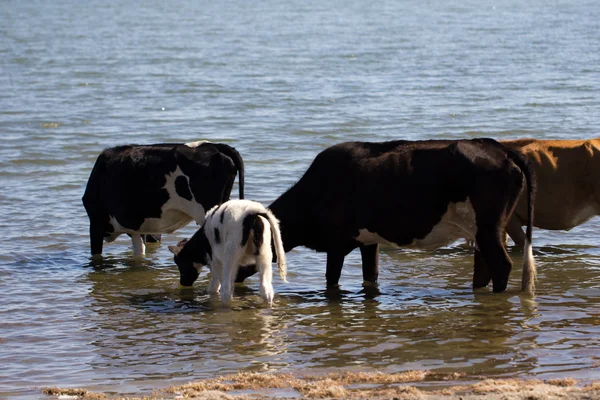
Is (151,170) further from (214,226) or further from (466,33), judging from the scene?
(466,33)

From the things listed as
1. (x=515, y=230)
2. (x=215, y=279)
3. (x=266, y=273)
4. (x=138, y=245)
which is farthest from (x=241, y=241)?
(x=515, y=230)

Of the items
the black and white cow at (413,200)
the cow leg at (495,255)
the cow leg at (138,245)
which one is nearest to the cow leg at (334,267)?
the black and white cow at (413,200)

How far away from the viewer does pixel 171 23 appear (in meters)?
65.6

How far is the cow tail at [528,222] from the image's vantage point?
10734 millimetres

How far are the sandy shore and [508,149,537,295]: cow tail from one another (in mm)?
3032

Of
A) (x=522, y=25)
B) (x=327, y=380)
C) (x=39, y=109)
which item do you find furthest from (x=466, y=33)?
(x=327, y=380)

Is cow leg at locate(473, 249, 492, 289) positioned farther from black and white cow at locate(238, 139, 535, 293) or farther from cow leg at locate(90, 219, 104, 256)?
cow leg at locate(90, 219, 104, 256)

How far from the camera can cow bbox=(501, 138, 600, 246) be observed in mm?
12727

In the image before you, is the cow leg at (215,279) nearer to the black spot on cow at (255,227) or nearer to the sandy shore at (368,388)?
the black spot on cow at (255,227)

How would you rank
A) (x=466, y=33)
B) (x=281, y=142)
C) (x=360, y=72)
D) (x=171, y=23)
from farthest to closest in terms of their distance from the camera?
1. (x=171, y=23)
2. (x=466, y=33)
3. (x=360, y=72)
4. (x=281, y=142)

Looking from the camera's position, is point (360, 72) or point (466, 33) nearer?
point (360, 72)

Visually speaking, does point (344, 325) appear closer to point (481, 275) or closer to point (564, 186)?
point (481, 275)

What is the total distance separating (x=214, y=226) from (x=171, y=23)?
5611 cm

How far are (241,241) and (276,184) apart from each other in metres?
7.01
